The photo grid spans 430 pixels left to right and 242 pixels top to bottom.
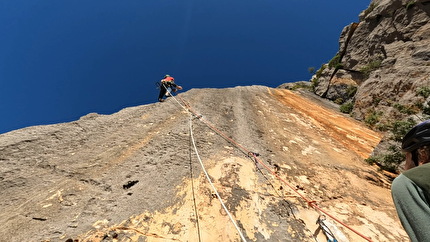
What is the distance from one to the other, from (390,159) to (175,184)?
771cm

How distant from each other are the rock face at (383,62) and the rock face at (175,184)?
6.77 meters

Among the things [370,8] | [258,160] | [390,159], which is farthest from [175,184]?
[370,8]

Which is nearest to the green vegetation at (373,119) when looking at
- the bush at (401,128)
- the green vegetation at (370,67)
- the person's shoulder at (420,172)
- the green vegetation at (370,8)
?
the bush at (401,128)

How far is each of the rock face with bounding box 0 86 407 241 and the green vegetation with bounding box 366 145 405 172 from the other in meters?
0.60

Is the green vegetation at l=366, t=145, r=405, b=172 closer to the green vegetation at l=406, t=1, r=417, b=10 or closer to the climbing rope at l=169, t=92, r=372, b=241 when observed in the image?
the climbing rope at l=169, t=92, r=372, b=241

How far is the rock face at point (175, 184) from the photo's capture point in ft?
13.9

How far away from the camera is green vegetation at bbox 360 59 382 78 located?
19.1 metres

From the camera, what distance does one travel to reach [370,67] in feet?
64.4

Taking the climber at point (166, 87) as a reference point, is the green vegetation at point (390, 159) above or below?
below

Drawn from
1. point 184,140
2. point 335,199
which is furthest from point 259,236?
point 184,140

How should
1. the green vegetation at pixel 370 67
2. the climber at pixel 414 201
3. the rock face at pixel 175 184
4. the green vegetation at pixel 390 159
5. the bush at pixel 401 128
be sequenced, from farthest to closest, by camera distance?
the green vegetation at pixel 370 67
the bush at pixel 401 128
the green vegetation at pixel 390 159
the rock face at pixel 175 184
the climber at pixel 414 201

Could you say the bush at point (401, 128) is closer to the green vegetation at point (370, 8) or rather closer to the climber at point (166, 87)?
the climber at point (166, 87)

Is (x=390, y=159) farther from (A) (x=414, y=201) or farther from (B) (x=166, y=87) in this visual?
(B) (x=166, y=87)

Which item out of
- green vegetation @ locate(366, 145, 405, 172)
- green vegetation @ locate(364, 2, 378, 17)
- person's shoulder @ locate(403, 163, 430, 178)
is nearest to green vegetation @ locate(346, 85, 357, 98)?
green vegetation @ locate(364, 2, 378, 17)
